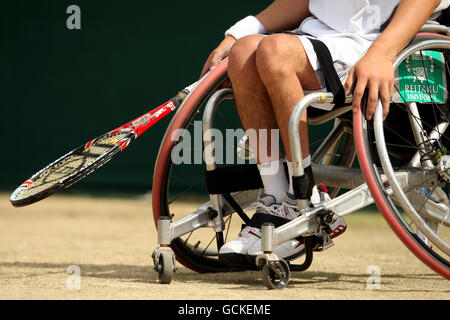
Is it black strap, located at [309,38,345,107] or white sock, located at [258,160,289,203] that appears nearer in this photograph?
black strap, located at [309,38,345,107]

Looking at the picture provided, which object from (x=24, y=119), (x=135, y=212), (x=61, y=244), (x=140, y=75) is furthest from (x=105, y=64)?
(x=61, y=244)

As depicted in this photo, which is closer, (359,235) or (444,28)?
(444,28)

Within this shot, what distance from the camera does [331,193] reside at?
276 centimetres

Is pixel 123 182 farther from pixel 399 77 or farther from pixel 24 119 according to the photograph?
pixel 399 77

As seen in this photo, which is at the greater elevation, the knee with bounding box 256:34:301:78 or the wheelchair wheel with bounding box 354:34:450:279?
the knee with bounding box 256:34:301:78

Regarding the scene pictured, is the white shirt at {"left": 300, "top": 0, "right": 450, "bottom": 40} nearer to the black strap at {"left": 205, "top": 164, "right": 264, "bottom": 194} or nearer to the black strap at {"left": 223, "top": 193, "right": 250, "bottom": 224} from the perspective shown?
the black strap at {"left": 205, "top": 164, "right": 264, "bottom": 194}

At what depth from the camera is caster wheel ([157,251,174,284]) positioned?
6.93 ft

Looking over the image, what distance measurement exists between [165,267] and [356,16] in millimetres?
932

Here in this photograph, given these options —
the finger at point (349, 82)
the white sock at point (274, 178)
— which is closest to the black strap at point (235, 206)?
the white sock at point (274, 178)

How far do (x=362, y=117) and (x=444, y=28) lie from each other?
534 mm

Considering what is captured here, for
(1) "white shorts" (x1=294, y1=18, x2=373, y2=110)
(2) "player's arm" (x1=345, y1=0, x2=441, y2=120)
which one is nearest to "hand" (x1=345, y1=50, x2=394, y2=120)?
(2) "player's arm" (x1=345, y1=0, x2=441, y2=120)

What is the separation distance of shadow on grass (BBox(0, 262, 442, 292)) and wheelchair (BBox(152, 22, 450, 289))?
72 millimetres

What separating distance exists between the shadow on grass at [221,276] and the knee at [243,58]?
0.62 metres

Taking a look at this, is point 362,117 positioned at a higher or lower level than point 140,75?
higher
